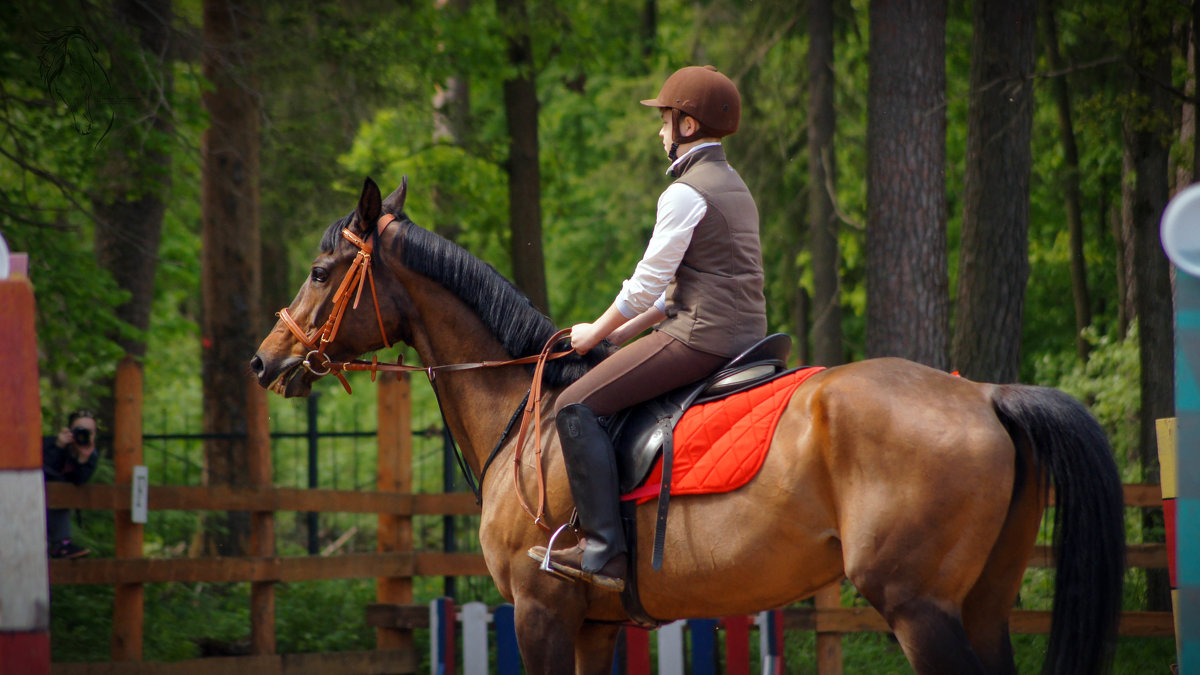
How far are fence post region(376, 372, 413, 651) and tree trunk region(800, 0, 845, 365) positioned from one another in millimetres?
8050

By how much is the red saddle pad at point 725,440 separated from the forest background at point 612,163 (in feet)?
14.7

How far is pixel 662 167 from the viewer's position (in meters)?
16.8

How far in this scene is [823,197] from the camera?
596 inches

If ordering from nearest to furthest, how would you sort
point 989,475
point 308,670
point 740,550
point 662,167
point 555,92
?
1. point 989,475
2. point 740,550
3. point 308,670
4. point 662,167
5. point 555,92

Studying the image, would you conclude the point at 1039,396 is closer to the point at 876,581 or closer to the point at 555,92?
the point at 876,581

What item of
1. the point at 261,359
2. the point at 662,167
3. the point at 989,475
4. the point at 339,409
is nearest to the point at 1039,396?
the point at 989,475

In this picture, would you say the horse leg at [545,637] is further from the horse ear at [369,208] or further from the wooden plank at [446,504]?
the wooden plank at [446,504]

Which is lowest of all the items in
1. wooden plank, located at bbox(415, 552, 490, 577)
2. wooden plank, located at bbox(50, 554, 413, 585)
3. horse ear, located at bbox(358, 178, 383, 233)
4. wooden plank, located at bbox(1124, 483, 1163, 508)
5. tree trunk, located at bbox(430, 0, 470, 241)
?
wooden plank, located at bbox(415, 552, 490, 577)

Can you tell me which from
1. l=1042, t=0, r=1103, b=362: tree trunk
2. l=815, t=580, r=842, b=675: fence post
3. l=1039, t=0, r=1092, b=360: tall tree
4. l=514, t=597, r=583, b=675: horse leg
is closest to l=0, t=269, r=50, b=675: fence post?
l=514, t=597, r=583, b=675: horse leg

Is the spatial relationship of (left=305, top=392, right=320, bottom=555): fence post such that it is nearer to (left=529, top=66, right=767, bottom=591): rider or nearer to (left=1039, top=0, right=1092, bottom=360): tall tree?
(left=529, top=66, right=767, bottom=591): rider

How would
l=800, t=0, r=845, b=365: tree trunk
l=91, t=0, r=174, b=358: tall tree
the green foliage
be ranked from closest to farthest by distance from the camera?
l=91, t=0, r=174, b=358: tall tree < the green foliage < l=800, t=0, r=845, b=365: tree trunk

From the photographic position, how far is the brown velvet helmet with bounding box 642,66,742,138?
14.5 ft

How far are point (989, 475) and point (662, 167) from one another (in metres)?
13.4

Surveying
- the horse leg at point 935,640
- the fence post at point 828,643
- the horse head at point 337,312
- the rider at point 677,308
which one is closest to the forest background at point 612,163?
the fence post at point 828,643
